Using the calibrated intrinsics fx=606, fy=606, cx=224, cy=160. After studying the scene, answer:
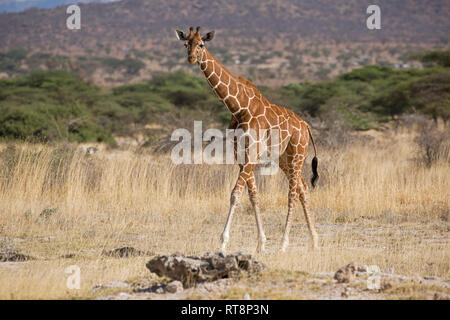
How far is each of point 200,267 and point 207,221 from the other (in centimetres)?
394

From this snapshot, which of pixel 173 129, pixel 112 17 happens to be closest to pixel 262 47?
pixel 112 17

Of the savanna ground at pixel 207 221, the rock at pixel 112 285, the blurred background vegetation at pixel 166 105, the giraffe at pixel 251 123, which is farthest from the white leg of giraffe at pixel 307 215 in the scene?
the blurred background vegetation at pixel 166 105

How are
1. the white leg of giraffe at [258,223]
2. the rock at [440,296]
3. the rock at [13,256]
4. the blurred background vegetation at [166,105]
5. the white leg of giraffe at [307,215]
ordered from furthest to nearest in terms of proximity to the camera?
the blurred background vegetation at [166,105] < the white leg of giraffe at [307,215] < the white leg of giraffe at [258,223] < the rock at [13,256] < the rock at [440,296]

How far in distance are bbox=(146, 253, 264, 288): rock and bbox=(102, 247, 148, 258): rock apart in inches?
66.5

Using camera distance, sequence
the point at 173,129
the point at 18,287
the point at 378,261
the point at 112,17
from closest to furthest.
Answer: the point at 18,287 < the point at 378,261 < the point at 173,129 < the point at 112,17

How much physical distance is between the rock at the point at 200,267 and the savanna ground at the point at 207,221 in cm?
15

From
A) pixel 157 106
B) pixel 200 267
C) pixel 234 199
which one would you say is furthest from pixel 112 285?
pixel 157 106

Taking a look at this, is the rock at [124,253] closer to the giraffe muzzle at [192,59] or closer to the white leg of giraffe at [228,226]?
the white leg of giraffe at [228,226]

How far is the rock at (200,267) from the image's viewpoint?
5465 mm

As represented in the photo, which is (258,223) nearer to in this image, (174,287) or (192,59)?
(192,59)

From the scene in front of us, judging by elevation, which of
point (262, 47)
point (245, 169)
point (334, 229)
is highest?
point (262, 47)
